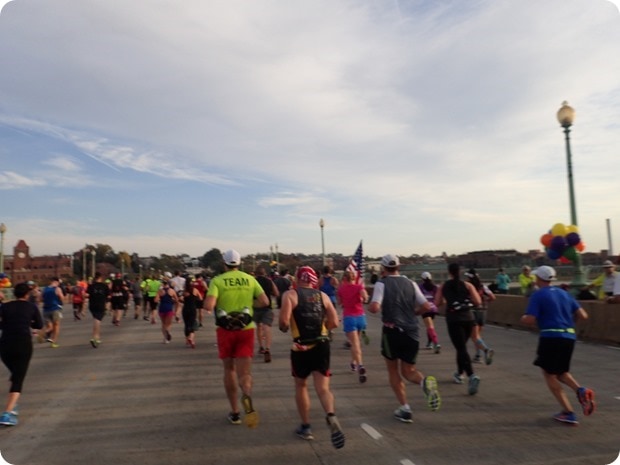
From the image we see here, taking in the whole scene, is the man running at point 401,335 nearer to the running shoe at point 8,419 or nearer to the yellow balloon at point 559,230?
the running shoe at point 8,419

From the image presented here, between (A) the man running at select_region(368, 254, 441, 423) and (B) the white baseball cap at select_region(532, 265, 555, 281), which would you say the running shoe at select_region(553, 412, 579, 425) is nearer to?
(A) the man running at select_region(368, 254, 441, 423)

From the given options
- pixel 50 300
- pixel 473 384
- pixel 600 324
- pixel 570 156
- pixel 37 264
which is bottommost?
pixel 473 384

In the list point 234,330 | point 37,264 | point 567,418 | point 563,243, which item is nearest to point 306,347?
point 234,330

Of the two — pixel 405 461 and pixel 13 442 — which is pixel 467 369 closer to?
pixel 405 461

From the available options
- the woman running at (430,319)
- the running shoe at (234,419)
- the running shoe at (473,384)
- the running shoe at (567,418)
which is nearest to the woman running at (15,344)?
the running shoe at (234,419)

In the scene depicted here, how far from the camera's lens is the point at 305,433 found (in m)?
5.43

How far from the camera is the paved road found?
4.93m

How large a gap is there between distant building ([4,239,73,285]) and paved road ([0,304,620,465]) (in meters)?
84.9

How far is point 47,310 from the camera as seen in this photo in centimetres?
1336

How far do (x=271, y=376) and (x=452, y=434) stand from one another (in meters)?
3.93

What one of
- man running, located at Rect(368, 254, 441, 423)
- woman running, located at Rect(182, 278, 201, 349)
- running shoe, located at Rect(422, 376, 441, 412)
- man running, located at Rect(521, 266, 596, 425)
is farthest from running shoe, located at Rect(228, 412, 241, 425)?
woman running, located at Rect(182, 278, 201, 349)

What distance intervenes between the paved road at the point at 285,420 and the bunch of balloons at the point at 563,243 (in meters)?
6.13

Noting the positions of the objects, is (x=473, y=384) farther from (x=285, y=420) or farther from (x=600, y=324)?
(x=600, y=324)

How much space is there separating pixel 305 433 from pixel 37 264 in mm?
109164
